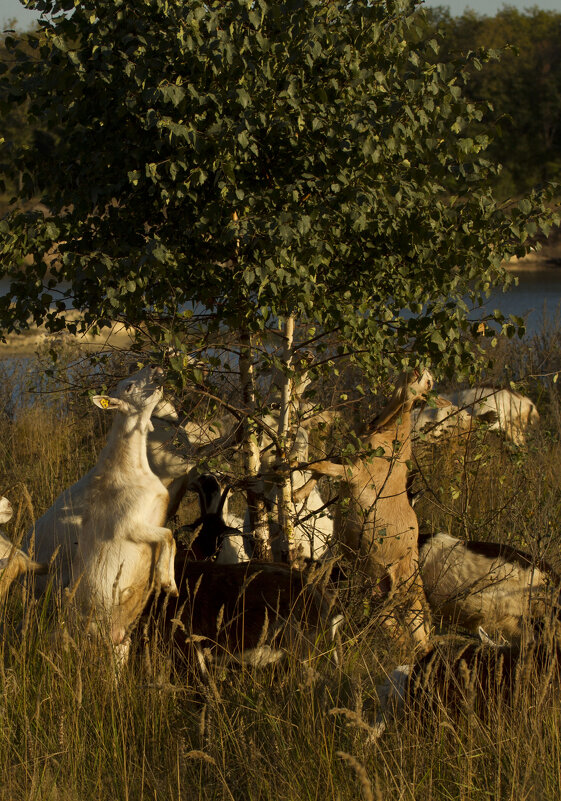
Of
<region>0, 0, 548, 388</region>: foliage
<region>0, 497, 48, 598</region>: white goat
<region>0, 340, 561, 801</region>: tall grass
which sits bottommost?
<region>0, 340, 561, 801</region>: tall grass

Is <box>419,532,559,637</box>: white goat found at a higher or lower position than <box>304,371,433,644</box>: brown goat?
lower

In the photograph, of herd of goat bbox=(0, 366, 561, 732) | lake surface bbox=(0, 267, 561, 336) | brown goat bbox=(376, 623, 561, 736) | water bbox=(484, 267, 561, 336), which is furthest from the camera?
water bbox=(484, 267, 561, 336)

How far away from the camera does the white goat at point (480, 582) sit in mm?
4949

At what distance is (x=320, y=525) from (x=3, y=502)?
2.11 m

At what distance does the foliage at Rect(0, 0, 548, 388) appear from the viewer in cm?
415

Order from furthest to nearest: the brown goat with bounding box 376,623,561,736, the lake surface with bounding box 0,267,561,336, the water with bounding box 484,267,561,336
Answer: the water with bounding box 484,267,561,336 < the lake surface with bounding box 0,267,561,336 < the brown goat with bounding box 376,623,561,736

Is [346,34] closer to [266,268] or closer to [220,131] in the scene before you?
[220,131]

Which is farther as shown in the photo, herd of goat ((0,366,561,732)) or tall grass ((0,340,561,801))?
herd of goat ((0,366,561,732))

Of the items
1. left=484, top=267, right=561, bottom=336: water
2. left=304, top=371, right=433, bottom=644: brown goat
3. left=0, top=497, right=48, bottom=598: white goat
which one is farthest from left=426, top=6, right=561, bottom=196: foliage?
left=0, top=497, right=48, bottom=598: white goat

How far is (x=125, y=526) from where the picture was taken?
14.2ft

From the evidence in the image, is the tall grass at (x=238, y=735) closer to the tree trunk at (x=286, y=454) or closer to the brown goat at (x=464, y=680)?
the brown goat at (x=464, y=680)

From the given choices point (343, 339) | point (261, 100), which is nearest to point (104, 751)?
point (343, 339)

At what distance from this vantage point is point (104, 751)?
11.5ft

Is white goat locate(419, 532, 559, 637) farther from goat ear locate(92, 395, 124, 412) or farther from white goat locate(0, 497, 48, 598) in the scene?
white goat locate(0, 497, 48, 598)
